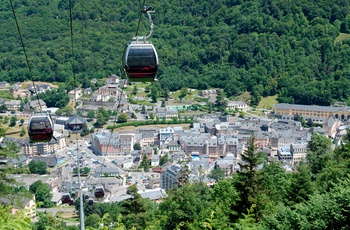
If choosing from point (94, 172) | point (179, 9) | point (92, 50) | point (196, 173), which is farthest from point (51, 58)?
point (196, 173)

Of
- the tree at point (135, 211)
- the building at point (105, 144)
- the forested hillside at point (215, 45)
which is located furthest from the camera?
the forested hillside at point (215, 45)

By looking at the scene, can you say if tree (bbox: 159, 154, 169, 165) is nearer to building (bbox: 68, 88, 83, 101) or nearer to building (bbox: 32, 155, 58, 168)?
building (bbox: 32, 155, 58, 168)

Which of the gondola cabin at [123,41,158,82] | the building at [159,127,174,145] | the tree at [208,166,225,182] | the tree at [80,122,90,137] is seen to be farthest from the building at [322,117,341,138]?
the gondola cabin at [123,41,158,82]

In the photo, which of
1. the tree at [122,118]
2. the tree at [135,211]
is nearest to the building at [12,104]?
the tree at [122,118]

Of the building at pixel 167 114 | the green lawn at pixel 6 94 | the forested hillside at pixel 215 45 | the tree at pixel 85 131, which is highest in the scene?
the forested hillside at pixel 215 45

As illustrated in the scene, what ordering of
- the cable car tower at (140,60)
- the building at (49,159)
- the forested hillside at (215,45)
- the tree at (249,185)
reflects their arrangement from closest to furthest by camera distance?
the cable car tower at (140,60) → the tree at (249,185) → the building at (49,159) → the forested hillside at (215,45)

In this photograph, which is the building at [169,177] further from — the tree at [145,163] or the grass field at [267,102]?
the grass field at [267,102]

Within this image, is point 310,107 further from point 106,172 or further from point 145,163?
point 106,172
